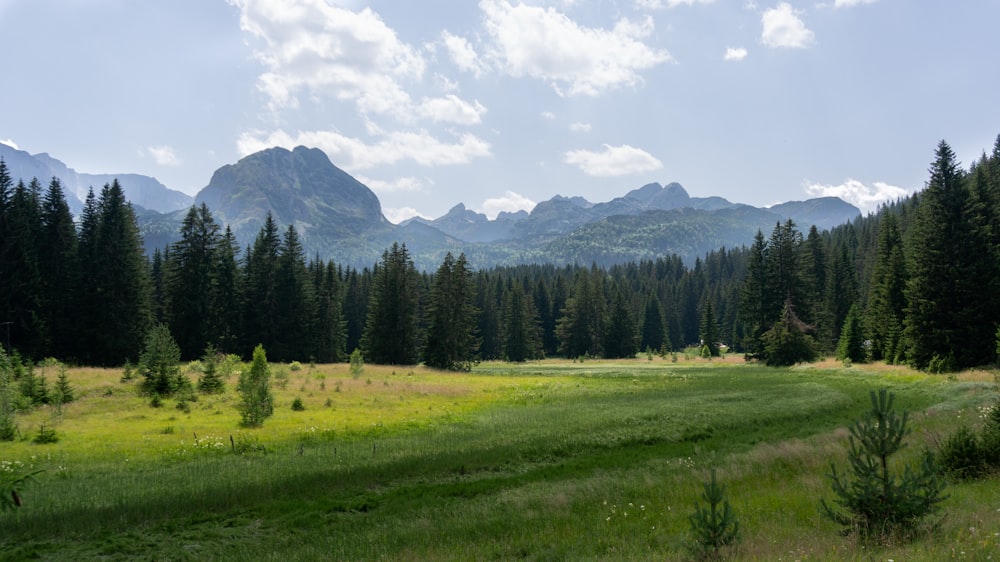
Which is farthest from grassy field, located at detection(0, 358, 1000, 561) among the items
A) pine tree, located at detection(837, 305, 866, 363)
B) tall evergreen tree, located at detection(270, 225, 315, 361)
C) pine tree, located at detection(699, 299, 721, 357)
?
pine tree, located at detection(699, 299, 721, 357)

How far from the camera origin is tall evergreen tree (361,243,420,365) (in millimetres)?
75375

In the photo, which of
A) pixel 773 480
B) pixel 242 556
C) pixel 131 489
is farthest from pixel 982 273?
pixel 131 489

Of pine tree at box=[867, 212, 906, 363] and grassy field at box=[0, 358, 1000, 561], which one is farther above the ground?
pine tree at box=[867, 212, 906, 363]

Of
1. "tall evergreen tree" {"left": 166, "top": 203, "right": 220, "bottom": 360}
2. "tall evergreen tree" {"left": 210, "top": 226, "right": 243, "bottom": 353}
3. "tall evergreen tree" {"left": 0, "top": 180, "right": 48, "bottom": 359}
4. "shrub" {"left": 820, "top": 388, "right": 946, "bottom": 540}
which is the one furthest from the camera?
"tall evergreen tree" {"left": 210, "top": 226, "right": 243, "bottom": 353}

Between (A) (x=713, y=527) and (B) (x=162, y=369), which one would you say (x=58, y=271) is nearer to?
(B) (x=162, y=369)

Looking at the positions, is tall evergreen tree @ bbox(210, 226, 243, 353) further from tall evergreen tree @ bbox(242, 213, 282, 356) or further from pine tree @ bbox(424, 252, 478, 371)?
pine tree @ bbox(424, 252, 478, 371)

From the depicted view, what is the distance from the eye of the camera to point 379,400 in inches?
1358

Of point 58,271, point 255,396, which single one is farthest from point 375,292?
point 255,396

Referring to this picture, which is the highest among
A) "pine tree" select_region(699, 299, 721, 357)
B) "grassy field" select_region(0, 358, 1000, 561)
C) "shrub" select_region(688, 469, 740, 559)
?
"pine tree" select_region(699, 299, 721, 357)

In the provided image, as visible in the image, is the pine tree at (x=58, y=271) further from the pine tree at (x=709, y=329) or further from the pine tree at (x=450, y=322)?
the pine tree at (x=709, y=329)

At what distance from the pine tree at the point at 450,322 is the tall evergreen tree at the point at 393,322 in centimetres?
444

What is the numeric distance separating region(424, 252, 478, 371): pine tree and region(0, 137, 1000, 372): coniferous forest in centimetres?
20

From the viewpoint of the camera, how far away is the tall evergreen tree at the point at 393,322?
75.4 meters

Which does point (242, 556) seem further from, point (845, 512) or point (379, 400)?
point (379, 400)
